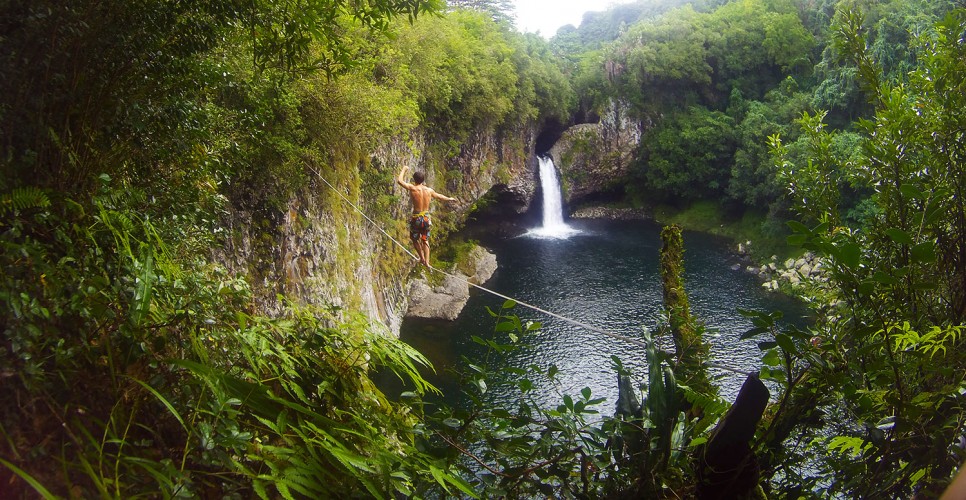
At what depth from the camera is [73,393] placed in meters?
1.37

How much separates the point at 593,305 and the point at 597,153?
13.9 meters

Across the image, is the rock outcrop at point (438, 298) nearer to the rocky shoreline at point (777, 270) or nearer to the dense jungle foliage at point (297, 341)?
the rocky shoreline at point (777, 270)

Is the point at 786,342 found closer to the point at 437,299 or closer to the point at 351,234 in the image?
the point at 351,234

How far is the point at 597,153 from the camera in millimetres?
27016

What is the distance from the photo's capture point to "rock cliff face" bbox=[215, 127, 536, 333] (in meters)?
Answer: 6.86

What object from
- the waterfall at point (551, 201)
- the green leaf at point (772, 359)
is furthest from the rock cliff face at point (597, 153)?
the green leaf at point (772, 359)

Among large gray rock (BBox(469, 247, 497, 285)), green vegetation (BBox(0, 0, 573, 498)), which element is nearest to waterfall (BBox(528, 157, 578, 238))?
large gray rock (BBox(469, 247, 497, 285))

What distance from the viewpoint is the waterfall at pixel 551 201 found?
2447cm

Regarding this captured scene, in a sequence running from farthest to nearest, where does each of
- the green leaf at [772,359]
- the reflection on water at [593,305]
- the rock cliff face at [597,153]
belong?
the rock cliff face at [597,153]
the reflection on water at [593,305]
the green leaf at [772,359]

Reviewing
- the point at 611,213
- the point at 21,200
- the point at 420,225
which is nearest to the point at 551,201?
the point at 611,213

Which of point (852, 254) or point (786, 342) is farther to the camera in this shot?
point (786, 342)

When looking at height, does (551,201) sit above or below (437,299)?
above

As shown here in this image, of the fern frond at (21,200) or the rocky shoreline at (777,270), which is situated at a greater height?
the fern frond at (21,200)

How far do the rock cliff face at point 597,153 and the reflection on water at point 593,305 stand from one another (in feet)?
15.0
